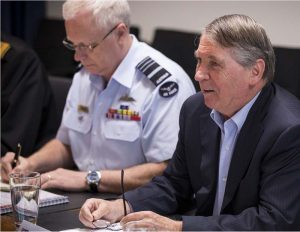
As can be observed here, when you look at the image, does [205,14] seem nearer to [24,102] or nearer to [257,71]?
[24,102]

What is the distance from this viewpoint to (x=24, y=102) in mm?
2859

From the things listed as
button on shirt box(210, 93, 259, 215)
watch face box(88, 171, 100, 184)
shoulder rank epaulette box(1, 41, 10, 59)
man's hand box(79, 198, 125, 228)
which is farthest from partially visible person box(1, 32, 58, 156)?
button on shirt box(210, 93, 259, 215)

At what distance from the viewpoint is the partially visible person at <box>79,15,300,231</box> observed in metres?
1.65

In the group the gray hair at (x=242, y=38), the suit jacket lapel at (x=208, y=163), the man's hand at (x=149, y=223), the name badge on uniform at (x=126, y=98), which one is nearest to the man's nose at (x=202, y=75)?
the gray hair at (x=242, y=38)

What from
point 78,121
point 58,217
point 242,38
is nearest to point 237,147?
point 242,38

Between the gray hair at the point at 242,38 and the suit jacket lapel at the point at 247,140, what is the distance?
128 mm

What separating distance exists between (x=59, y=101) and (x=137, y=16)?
122 cm

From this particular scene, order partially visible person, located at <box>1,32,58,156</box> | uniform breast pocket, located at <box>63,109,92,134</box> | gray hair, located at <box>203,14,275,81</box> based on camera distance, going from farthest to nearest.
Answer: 1. partially visible person, located at <box>1,32,58,156</box>
2. uniform breast pocket, located at <box>63,109,92,134</box>
3. gray hair, located at <box>203,14,275,81</box>

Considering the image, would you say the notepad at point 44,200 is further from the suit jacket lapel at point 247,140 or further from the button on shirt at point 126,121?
the suit jacket lapel at point 247,140

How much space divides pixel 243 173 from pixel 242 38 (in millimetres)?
410

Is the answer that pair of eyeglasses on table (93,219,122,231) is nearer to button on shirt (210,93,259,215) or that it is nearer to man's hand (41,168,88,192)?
button on shirt (210,93,259,215)

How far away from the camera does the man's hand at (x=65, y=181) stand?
2251 mm

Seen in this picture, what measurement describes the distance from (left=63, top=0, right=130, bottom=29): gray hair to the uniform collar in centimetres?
15


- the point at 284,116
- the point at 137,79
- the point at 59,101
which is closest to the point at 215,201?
the point at 284,116
